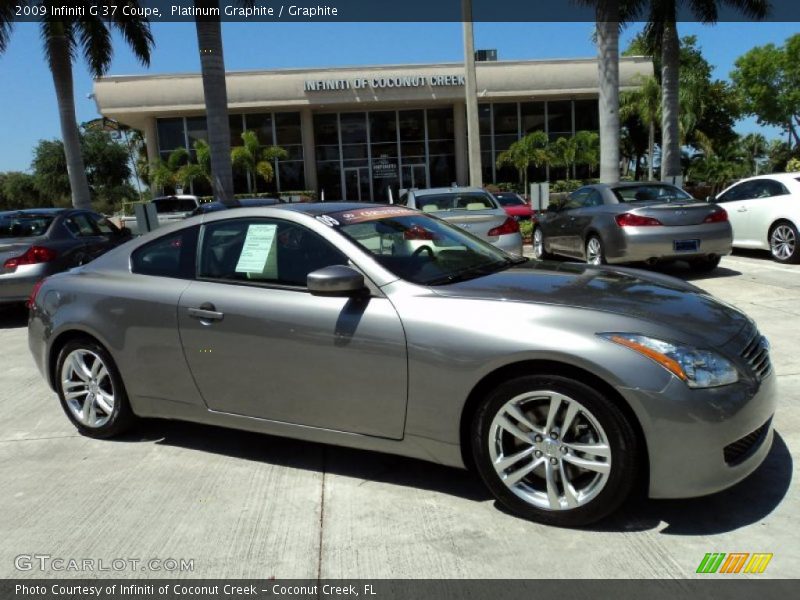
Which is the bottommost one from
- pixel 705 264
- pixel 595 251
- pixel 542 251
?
pixel 705 264

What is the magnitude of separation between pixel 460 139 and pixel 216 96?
2199 cm

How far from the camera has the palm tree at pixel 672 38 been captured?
17906 millimetres

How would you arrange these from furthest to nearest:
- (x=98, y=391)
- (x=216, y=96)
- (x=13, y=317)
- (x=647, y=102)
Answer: (x=647, y=102)
(x=216, y=96)
(x=13, y=317)
(x=98, y=391)

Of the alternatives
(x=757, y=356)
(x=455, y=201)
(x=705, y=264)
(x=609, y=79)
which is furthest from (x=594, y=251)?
(x=757, y=356)

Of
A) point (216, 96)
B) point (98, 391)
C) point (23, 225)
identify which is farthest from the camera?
point (216, 96)

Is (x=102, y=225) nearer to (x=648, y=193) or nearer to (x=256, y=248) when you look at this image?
(x=256, y=248)

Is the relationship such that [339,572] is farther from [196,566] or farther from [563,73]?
[563,73]

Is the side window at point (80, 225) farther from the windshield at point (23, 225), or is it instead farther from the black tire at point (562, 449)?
the black tire at point (562, 449)

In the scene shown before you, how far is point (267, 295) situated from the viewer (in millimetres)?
3750

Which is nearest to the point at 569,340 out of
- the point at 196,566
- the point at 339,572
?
the point at 339,572

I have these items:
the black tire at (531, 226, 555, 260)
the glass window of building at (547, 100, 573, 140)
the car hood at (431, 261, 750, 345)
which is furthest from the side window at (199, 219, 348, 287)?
the glass window of building at (547, 100, 573, 140)

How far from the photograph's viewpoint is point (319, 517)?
3375 mm
